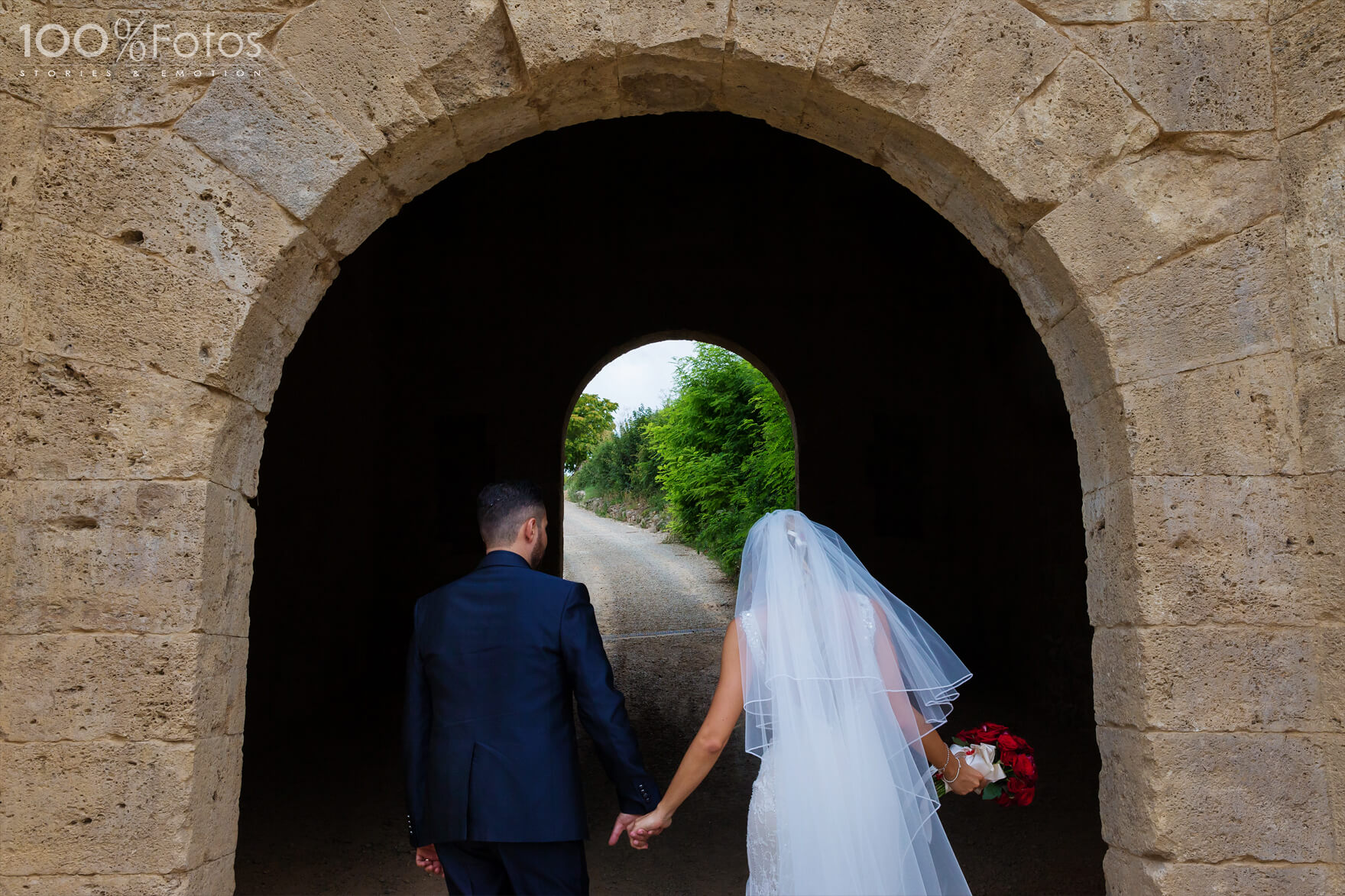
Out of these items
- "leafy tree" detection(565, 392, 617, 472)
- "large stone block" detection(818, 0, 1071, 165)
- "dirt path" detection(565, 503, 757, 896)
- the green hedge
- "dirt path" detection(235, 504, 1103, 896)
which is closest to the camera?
"large stone block" detection(818, 0, 1071, 165)

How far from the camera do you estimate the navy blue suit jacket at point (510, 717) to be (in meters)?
2.58

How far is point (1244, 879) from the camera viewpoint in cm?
250

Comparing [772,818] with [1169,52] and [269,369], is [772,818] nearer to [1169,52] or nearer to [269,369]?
[269,369]

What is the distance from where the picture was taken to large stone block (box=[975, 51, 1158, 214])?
2.79 metres

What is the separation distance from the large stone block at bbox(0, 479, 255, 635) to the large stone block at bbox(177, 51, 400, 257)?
0.90 m

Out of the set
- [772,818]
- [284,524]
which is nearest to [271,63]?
[772,818]

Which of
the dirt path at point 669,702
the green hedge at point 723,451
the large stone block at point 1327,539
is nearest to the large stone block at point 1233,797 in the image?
the large stone block at point 1327,539

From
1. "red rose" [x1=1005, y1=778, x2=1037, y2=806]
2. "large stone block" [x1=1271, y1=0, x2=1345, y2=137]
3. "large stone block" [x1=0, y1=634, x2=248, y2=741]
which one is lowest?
"red rose" [x1=1005, y1=778, x2=1037, y2=806]

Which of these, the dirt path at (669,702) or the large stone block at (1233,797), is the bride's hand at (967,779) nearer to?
→ the large stone block at (1233,797)

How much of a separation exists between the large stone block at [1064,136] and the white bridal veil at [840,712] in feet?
4.06

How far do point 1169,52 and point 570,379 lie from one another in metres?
6.32

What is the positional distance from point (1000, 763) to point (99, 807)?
8.21 ft

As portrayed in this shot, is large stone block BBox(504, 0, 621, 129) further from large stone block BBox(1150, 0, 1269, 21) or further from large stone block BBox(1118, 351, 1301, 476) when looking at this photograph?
large stone block BBox(1118, 351, 1301, 476)

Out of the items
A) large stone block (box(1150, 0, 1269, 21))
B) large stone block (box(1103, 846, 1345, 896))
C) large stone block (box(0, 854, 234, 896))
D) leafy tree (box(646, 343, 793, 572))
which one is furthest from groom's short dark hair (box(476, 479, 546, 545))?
leafy tree (box(646, 343, 793, 572))
